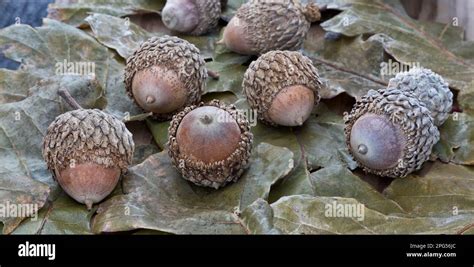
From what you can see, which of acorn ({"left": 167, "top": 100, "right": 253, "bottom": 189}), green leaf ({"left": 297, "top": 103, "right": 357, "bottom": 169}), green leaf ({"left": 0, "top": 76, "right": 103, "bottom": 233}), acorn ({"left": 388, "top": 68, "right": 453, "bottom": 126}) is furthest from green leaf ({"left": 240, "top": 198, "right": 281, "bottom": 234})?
acorn ({"left": 388, "top": 68, "right": 453, "bottom": 126})

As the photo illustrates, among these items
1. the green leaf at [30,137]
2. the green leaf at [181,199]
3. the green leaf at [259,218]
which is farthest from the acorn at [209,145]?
the green leaf at [30,137]

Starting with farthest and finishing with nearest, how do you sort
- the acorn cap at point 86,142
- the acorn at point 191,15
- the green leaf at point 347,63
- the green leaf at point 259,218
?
1. the acorn at point 191,15
2. the green leaf at point 347,63
3. the acorn cap at point 86,142
4. the green leaf at point 259,218

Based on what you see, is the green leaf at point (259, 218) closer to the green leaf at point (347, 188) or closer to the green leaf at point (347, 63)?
the green leaf at point (347, 188)

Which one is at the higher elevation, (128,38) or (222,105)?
(222,105)

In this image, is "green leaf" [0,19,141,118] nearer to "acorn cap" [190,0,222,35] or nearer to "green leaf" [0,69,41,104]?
"green leaf" [0,69,41,104]

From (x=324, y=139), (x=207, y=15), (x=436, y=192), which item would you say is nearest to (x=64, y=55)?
(x=207, y=15)
